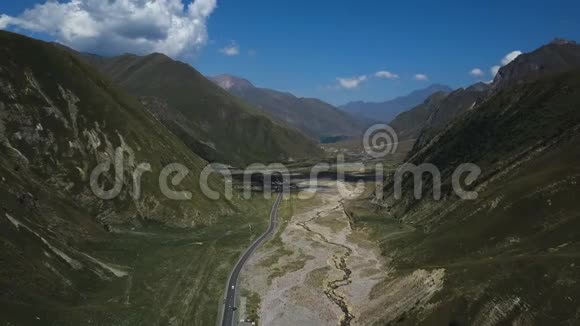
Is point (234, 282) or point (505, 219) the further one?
point (234, 282)

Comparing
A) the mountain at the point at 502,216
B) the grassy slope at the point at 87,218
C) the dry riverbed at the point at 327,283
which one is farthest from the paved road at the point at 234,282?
the mountain at the point at 502,216

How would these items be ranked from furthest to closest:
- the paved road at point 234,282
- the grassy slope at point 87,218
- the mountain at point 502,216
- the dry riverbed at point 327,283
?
the paved road at point 234,282, the dry riverbed at point 327,283, the grassy slope at point 87,218, the mountain at point 502,216

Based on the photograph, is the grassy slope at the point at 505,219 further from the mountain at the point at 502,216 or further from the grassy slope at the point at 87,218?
the grassy slope at the point at 87,218

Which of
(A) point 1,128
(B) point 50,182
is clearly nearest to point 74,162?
(B) point 50,182

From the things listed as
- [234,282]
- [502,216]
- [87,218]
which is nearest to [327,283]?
[234,282]

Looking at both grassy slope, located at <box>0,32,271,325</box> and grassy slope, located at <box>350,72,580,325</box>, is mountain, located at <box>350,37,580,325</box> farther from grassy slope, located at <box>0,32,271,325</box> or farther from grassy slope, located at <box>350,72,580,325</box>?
grassy slope, located at <box>0,32,271,325</box>

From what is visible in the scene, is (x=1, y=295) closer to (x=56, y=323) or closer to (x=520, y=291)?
(x=56, y=323)

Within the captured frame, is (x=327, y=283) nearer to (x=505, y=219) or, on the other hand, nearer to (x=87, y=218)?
(x=505, y=219)
